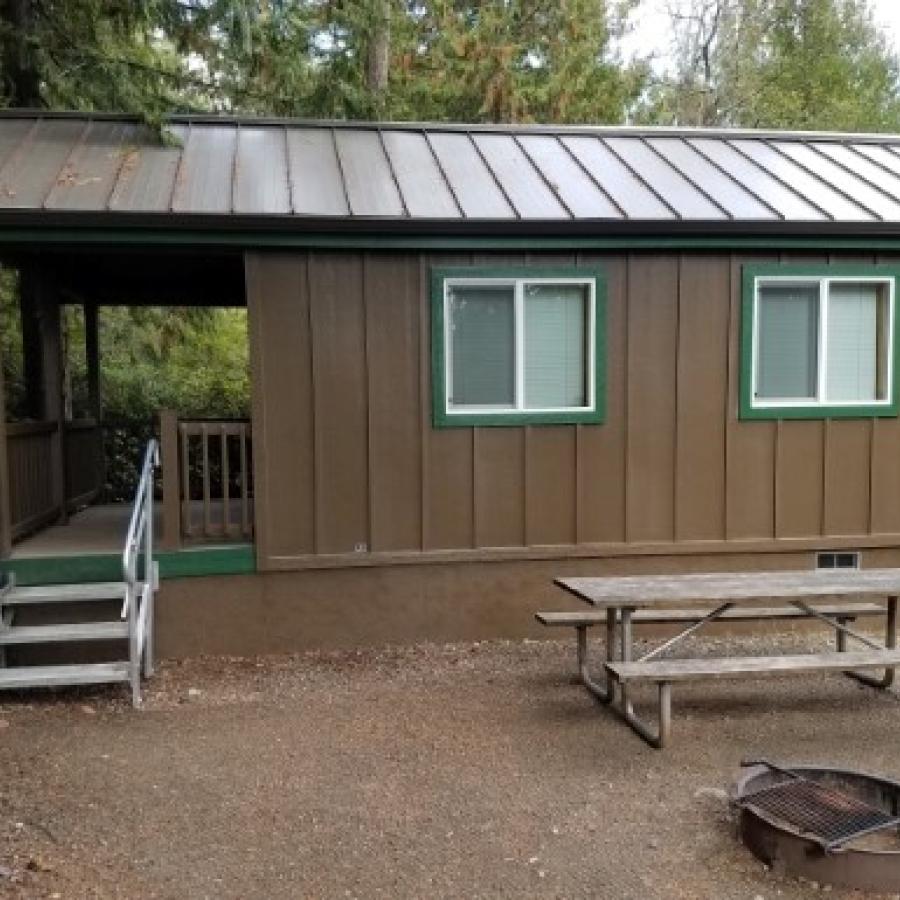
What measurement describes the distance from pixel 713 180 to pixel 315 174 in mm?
3024

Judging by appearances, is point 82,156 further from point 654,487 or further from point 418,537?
point 654,487

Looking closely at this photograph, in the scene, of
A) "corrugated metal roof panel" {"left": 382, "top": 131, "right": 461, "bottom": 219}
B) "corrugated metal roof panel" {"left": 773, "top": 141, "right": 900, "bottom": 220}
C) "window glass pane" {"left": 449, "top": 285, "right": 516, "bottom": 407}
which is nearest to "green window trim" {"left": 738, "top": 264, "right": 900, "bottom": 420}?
"corrugated metal roof panel" {"left": 773, "top": 141, "right": 900, "bottom": 220}

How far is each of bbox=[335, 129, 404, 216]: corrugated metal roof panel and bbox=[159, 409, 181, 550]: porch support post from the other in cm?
181

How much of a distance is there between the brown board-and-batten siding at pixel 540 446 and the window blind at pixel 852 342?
0.81ft

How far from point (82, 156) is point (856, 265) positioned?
5569mm

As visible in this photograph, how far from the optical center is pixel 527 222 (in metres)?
5.72

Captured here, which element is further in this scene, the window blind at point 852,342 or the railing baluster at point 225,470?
the window blind at point 852,342

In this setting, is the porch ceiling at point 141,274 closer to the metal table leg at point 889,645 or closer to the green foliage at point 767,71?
the metal table leg at point 889,645

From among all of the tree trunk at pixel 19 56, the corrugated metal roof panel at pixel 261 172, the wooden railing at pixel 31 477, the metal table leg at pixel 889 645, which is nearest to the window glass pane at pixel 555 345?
the corrugated metal roof panel at pixel 261 172

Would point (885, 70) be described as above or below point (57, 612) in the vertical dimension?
above

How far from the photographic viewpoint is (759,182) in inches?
264

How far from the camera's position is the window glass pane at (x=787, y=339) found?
6230 mm

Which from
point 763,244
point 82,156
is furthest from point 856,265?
point 82,156

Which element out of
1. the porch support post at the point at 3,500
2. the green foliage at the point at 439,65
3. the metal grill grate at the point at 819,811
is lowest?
the metal grill grate at the point at 819,811
